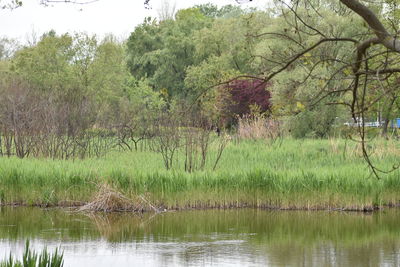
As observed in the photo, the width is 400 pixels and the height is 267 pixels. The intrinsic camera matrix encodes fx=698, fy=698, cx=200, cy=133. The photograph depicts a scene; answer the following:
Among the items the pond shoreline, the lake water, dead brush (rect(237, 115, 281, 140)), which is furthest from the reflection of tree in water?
→ dead brush (rect(237, 115, 281, 140))

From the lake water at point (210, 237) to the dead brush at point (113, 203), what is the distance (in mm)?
390

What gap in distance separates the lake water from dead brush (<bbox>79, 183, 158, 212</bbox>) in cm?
39

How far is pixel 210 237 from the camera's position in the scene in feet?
41.3

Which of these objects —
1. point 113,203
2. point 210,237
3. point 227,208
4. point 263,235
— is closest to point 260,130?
point 227,208

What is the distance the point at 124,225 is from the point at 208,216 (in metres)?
1.86

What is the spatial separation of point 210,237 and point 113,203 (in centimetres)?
338

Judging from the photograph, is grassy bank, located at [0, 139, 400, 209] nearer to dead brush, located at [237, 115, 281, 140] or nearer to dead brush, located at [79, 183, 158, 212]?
dead brush, located at [79, 183, 158, 212]

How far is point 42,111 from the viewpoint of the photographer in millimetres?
22703

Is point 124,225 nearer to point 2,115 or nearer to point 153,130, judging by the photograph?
point 2,115

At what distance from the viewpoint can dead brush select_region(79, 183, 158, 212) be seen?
15188 millimetres

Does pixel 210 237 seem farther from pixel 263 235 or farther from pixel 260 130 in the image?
pixel 260 130

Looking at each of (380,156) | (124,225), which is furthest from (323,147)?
(124,225)

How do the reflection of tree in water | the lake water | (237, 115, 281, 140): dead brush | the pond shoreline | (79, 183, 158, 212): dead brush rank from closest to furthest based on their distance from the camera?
the lake water → the reflection of tree in water → (79, 183, 158, 212): dead brush → the pond shoreline → (237, 115, 281, 140): dead brush

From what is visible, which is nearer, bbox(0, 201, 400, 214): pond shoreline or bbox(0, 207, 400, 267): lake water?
bbox(0, 207, 400, 267): lake water
